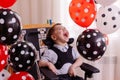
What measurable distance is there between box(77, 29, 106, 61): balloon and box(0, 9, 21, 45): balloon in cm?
59

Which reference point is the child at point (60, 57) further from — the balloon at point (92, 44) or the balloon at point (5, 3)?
the balloon at point (5, 3)

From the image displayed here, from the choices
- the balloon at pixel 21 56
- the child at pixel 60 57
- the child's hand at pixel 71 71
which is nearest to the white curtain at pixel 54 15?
the child at pixel 60 57

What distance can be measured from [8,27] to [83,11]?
68 cm

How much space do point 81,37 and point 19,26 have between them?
60cm

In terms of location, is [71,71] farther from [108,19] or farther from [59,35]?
[108,19]

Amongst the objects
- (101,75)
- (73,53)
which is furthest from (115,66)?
(73,53)

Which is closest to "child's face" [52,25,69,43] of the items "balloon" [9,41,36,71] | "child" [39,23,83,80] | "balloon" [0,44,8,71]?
"child" [39,23,83,80]

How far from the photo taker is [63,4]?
271 centimetres

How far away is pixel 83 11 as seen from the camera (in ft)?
6.47

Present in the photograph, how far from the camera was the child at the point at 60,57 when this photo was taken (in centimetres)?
211

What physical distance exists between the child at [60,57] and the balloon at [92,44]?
0.20 meters

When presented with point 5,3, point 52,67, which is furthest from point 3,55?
point 52,67

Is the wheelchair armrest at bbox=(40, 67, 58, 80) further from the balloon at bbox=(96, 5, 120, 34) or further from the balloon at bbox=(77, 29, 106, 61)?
the balloon at bbox=(96, 5, 120, 34)

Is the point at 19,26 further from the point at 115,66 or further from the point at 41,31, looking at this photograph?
the point at 115,66
